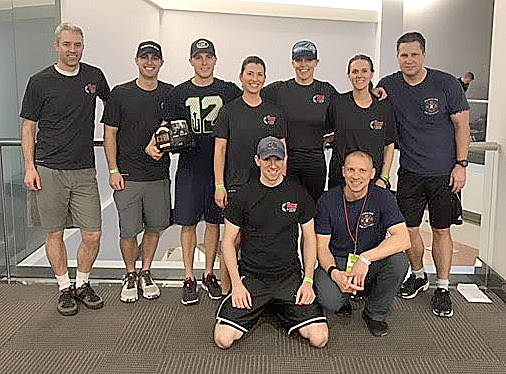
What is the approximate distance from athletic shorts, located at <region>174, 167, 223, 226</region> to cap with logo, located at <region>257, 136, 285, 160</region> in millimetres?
586

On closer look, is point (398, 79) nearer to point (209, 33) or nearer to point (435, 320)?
point (435, 320)

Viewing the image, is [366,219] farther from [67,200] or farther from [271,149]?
[67,200]

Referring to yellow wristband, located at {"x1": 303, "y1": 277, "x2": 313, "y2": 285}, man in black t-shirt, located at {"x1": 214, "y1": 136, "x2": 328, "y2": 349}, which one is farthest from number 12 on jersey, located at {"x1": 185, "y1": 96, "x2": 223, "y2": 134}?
yellow wristband, located at {"x1": 303, "y1": 277, "x2": 313, "y2": 285}

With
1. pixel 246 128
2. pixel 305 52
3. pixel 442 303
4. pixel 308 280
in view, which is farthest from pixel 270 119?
pixel 442 303

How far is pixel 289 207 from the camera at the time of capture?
3.13 meters

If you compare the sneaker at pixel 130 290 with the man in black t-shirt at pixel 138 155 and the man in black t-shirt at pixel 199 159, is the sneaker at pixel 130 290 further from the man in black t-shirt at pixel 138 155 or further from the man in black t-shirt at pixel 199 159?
the man in black t-shirt at pixel 199 159

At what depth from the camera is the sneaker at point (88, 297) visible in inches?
139

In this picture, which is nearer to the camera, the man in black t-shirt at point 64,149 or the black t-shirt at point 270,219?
the black t-shirt at point 270,219

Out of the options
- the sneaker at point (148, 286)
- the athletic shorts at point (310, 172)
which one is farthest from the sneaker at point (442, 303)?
the sneaker at point (148, 286)

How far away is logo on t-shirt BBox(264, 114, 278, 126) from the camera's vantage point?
3.26 metres

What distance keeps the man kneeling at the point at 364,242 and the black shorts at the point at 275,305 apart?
0.15 meters

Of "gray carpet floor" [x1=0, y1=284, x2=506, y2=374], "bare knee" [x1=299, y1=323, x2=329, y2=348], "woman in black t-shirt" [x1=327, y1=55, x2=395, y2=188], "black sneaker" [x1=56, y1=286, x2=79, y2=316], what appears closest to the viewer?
"gray carpet floor" [x1=0, y1=284, x2=506, y2=374]

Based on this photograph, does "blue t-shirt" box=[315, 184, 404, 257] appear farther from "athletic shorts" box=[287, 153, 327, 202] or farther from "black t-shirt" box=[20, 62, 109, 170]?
"black t-shirt" box=[20, 62, 109, 170]

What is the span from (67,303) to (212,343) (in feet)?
3.21
